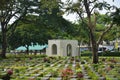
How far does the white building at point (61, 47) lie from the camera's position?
48031 millimetres

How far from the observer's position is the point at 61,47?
47.9m

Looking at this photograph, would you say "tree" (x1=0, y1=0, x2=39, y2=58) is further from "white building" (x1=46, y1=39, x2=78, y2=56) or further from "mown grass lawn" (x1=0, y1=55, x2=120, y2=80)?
"mown grass lawn" (x1=0, y1=55, x2=120, y2=80)

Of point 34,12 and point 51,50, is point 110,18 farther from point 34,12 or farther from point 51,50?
point 51,50

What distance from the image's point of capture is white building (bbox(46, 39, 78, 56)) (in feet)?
158

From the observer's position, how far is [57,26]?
40719mm

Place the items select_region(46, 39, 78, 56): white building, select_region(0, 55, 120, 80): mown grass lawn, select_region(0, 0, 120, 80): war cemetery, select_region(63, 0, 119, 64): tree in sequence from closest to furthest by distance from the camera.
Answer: select_region(0, 55, 120, 80): mown grass lawn < select_region(0, 0, 120, 80): war cemetery < select_region(63, 0, 119, 64): tree < select_region(46, 39, 78, 56): white building

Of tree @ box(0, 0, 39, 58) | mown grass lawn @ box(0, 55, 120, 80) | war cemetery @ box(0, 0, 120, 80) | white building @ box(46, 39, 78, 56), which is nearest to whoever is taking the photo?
mown grass lawn @ box(0, 55, 120, 80)

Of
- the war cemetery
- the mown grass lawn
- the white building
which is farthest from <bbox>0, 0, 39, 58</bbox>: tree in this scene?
the mown grass lawn

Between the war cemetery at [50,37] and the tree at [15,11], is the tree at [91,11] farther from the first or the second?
the tree at [15,11]

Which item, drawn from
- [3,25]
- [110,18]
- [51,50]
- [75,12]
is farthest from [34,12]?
[110,18]

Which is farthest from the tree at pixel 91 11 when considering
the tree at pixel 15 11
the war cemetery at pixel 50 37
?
the tree at pixel 15 11

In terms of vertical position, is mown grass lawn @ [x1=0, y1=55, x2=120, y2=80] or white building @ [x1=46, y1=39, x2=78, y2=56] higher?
white building @ [x1=46, y1=39, x2=78, y2=56]

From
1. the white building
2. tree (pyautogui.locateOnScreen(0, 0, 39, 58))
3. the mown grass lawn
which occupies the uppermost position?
tree (pyautogui.locateOnScreen(0, 0, 39, 58))

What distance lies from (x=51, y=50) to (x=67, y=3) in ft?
69.5
